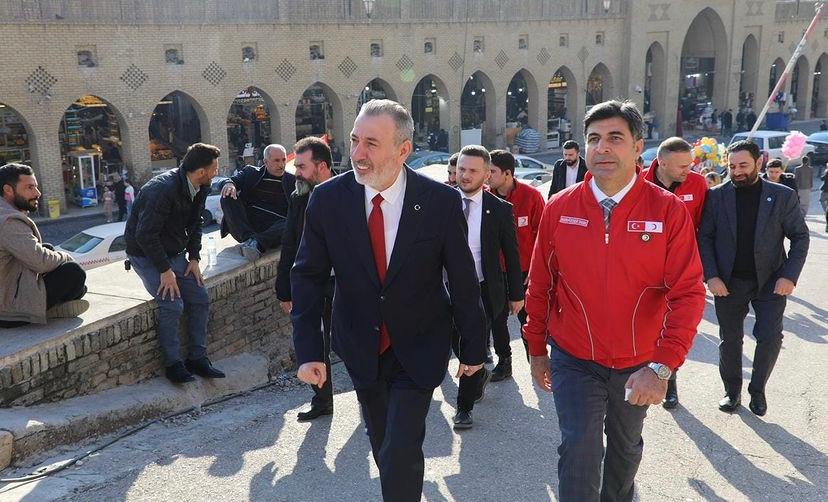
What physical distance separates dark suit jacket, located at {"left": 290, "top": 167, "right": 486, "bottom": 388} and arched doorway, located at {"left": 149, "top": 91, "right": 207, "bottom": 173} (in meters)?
25.4

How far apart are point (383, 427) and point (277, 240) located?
392 centimetres

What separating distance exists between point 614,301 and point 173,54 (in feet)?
79.0

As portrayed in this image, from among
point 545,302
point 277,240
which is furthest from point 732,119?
point 545,302

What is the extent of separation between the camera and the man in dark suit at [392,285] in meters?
3.46

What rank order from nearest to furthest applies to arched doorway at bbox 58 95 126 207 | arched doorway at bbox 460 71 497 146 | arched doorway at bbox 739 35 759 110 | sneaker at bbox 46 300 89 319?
sneaker at bbox 46 300 89 319, arched doorway at bbox 58 95 126 207, arched doorway at bbox 460 71 497 146, arched doorway at bbox 739 35 759 110

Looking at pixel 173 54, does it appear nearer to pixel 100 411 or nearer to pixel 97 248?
pixel 97 248

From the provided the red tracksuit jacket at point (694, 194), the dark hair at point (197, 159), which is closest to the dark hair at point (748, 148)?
the red tracksuit jacket at point (694, 194)

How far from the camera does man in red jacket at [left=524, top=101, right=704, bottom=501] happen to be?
340 centimetres

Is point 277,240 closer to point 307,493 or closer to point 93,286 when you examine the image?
point 93,286

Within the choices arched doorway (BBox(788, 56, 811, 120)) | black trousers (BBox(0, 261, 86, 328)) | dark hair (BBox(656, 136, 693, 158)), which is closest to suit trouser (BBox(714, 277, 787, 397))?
dark hair (BBox(656, 136, 693, 158))

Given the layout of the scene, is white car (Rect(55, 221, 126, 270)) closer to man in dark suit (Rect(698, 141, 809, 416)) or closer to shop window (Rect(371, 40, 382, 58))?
man in dark suit (Rect(698, 141, 809, 416))

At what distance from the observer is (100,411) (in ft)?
17.0

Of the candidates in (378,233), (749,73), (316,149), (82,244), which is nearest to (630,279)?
(378,233)

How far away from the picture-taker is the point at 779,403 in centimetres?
568
